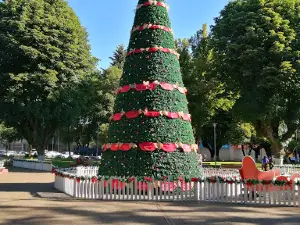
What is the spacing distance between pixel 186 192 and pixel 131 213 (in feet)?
9.99

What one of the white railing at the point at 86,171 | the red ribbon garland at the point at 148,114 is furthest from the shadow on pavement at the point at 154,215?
the white railing at the point at 86,171

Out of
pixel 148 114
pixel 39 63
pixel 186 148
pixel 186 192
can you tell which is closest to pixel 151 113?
pixel 148 114

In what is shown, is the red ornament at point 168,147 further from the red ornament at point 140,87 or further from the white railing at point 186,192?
the red ornament at point 140,87

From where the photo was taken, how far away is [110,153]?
13.9 meters

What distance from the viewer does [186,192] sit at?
1213cm

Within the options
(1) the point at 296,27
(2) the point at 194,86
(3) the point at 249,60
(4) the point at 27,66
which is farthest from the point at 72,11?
(1) the point at 296,27

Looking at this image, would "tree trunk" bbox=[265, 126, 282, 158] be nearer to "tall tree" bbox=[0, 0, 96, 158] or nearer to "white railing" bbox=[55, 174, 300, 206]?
"tall tree" bbox=[0, 0, 96, 158]

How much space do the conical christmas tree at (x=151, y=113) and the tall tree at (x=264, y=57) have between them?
1497 cm

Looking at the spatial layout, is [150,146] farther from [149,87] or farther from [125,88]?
[125,88]

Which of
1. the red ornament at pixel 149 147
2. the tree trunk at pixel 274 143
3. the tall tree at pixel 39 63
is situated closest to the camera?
the red ornament at pixel 149 147

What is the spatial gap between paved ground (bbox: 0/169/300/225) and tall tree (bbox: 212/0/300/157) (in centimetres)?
1824

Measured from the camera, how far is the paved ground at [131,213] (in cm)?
869

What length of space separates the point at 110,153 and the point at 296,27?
875 inches

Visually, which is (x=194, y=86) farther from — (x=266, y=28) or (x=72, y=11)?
(x=72, y=11)
